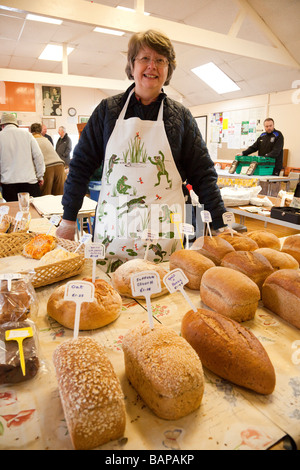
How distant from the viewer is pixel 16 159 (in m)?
3.84

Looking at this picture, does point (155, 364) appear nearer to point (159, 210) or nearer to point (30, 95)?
point (159, 210)

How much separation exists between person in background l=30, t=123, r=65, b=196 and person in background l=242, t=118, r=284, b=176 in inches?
141

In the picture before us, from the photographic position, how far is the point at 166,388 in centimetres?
68

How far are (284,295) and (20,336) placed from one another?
2.69 ft

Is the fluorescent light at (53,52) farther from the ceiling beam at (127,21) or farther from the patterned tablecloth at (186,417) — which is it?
the patterned tablecloth at (186,417)

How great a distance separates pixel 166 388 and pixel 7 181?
3834 millimetres

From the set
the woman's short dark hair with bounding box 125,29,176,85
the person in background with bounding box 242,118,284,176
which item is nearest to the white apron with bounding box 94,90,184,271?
the woman's short dark hair with bounding box 125,29,176,85

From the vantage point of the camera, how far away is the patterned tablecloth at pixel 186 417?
2.03 ft

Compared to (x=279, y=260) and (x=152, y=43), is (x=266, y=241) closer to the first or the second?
(x=279, y=260)

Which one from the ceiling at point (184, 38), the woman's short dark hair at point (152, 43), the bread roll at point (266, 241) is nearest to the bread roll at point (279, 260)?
the bread roll at point (266, 241)

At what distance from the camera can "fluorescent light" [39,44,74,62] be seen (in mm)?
8125

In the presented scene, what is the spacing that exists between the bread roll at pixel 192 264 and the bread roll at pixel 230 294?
10 cm

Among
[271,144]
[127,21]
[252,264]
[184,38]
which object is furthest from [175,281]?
[271,144]
